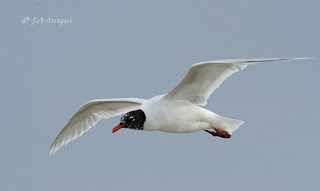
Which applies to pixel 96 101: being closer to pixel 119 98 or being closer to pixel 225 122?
pixel 119 98

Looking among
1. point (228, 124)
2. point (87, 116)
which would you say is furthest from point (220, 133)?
point (87, 116)

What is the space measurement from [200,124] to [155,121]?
89 centimetres

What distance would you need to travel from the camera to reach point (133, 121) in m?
9.69

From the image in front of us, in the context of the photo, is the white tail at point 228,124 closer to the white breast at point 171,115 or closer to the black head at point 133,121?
the white breast at point 171,115

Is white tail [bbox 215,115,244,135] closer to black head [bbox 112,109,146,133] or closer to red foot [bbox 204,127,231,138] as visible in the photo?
red foot [bbox 204,127,231,138]

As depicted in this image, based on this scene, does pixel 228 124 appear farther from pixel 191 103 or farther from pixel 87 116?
pixel 87 116

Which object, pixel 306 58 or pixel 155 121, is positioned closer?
pixel 306 58

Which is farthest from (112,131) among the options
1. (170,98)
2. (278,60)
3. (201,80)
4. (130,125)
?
(278,60)

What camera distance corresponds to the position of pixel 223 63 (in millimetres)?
9109

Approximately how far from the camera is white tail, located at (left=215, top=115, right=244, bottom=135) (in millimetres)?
10508

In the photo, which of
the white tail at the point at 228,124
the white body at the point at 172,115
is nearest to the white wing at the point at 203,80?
the white body at the point at 172,115

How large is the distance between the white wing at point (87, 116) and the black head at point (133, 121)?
1.76 meters

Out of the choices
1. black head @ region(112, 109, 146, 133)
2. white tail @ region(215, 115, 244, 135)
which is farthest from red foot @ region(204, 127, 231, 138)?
black head @ region(112, 109, 146, 133)

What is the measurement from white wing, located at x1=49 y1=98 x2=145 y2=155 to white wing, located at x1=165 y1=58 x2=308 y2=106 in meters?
1.94
